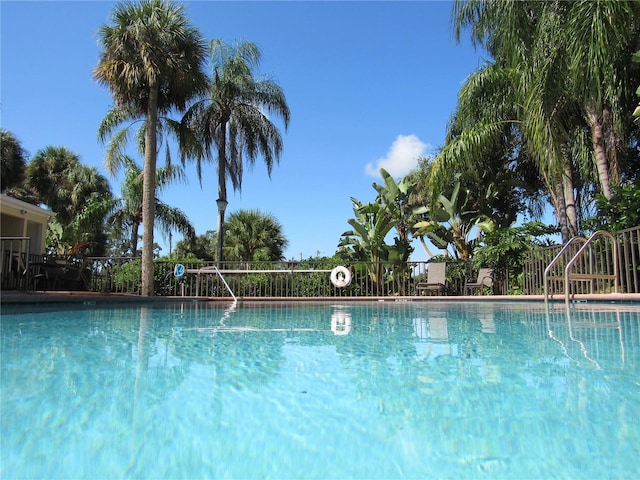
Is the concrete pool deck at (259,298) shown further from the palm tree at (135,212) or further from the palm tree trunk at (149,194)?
the palm tree at (135,212)

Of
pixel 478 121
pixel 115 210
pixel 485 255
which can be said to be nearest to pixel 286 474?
pixel 485 255

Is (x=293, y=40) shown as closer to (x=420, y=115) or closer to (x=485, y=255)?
(x=420, y=115)

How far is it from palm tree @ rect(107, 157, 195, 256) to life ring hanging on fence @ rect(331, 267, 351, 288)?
9.28 m

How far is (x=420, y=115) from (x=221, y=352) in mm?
15448

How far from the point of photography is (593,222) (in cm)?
922

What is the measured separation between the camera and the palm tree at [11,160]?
63.5 feet

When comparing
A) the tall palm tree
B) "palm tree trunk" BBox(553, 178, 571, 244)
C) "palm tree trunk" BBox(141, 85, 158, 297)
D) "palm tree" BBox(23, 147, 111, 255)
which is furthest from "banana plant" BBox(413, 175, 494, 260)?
"palm tree" BBox(23, 147, 111, 255)

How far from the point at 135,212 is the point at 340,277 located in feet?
37.0

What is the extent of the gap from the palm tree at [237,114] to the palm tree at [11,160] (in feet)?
32.6

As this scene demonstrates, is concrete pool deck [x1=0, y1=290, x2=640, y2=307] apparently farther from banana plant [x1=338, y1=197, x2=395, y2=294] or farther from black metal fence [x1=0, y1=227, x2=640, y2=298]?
banana plant [x1=338, y1=197, x2=395, y2=294]

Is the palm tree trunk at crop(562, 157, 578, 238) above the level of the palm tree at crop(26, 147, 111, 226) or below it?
below

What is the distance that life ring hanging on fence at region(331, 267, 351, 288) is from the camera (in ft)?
41.2

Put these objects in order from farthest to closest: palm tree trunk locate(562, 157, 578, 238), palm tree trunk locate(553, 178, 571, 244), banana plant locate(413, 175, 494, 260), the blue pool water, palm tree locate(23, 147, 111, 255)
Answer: palm tree locate(23, 147, 111, 255), banana plant locate(413, 175, 494, 260), palm tree trunk locate(562, 157, 578, 238), palm tree trunk locate(553, 178, 571, 244), the blue pool water

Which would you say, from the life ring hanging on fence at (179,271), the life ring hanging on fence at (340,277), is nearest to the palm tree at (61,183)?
the life ring hanging on fence at (179,271)
